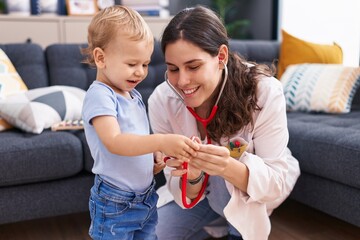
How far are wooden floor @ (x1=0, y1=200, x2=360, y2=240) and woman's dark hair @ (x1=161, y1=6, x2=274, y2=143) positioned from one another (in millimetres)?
694

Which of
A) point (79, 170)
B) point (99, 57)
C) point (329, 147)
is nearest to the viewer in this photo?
point (99, 57)

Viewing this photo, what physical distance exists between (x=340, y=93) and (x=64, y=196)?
144 cm

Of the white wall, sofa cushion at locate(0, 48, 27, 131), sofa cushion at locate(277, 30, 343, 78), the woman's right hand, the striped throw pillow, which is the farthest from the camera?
the white wall

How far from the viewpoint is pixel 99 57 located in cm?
97

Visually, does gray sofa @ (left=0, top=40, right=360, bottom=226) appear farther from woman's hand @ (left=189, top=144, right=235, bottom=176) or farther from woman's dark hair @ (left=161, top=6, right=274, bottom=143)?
woman's hand @ (left=189, top=144, right=235, bottom=176)

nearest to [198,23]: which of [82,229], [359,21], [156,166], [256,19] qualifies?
[156,166]

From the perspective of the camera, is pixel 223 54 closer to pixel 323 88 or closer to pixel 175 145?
pixel 175 145

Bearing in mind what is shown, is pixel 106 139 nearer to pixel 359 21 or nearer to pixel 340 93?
pixel 340 93

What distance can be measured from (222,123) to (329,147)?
1.64 feet

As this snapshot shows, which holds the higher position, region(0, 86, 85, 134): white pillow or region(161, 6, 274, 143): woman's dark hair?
region(161, 6, 274, 143): woman's dark hair

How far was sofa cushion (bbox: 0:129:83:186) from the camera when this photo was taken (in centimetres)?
148

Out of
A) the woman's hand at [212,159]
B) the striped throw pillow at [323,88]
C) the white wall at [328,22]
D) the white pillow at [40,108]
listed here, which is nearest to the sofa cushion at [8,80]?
the white pillow at [40,108]

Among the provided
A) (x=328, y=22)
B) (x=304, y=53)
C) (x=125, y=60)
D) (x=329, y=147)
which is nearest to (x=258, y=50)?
(x=304, y=53)

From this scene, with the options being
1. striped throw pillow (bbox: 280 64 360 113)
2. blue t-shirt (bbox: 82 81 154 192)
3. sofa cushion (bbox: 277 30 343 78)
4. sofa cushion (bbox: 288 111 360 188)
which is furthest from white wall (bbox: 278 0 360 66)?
blue t-shirt (bbox: 82 81 154 192)
